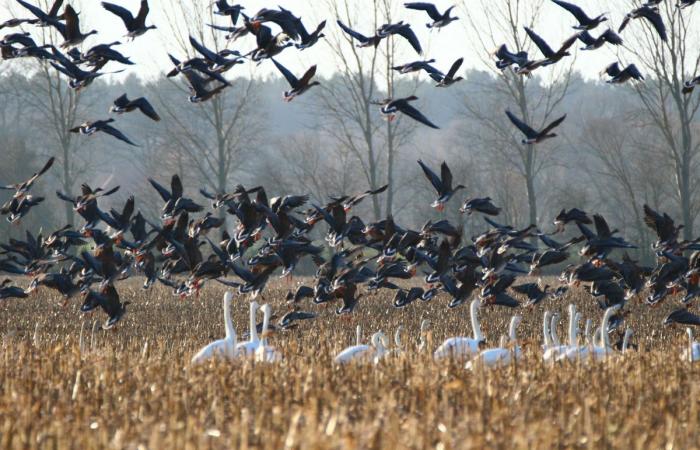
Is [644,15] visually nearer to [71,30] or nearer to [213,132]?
[71,30]

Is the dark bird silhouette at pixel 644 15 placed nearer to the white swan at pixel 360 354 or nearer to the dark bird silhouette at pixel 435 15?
the dark bird silhouette at pixel 435 15

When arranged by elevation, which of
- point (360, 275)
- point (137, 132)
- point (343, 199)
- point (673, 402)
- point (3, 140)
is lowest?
point (673, 402)

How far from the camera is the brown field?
663 centimetres

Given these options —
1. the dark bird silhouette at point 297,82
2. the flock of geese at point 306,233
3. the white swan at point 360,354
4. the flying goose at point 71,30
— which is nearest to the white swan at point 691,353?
the flock of geese at point 306,233

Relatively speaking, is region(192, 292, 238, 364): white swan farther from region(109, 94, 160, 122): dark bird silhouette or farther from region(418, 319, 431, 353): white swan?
→ region(109, 94, 160, 122): dark bird silhouette

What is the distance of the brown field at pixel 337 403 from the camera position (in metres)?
6.63

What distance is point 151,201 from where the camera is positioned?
57969mm

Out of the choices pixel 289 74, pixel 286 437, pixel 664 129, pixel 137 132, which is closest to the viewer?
pixel 286 437

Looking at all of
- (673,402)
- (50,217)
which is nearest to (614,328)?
(673,402)

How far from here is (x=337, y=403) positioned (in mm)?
7668

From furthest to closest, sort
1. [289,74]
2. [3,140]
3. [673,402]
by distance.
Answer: [3,140]
[289,74]
[673,402]

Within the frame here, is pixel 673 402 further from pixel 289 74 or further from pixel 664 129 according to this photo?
pixel 664 129

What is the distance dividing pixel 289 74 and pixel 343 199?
87.6 inches

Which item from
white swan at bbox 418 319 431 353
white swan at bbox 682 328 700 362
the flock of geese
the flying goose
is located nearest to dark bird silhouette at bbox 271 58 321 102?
the flock of geese
